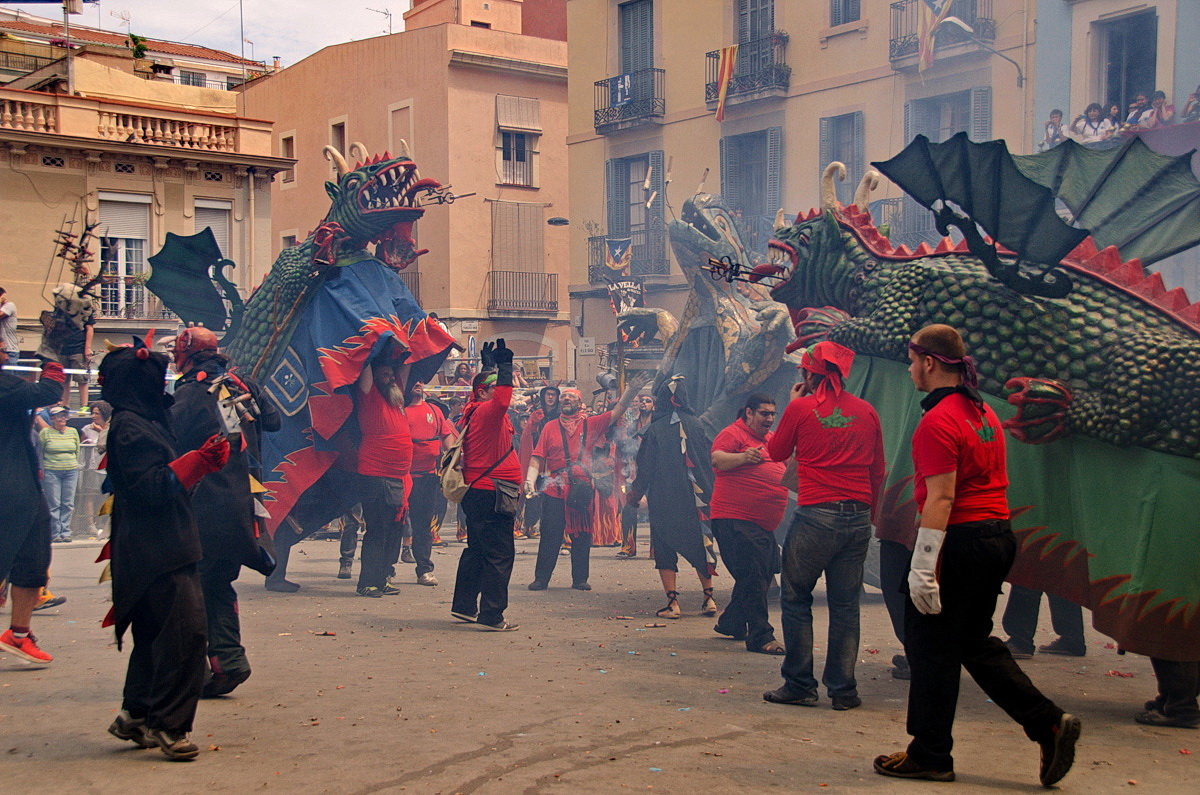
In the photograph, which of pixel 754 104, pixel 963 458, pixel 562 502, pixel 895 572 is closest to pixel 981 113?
pixel 754 104

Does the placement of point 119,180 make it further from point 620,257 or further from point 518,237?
point 620,257

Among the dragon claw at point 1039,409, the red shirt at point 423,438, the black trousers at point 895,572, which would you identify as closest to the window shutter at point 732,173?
the red shirt at point 423,438

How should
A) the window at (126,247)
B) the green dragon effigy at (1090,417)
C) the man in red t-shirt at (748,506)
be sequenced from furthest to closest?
the window at (126,247) → the man in red t-shirt at (748,506) → the green dragon effigy at (1090,417)

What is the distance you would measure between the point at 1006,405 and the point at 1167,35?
12.5 metres

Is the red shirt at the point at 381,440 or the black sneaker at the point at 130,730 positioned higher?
the red shirt at the point at 381,440

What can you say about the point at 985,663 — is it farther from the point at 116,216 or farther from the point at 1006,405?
the point at 116,216

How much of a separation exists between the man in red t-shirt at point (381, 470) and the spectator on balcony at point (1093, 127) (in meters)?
9.36

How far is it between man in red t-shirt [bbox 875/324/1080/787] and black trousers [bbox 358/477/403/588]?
21.7ft

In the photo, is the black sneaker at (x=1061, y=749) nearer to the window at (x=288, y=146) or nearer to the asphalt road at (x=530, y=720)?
the asphalt road at (x=530, y=720)

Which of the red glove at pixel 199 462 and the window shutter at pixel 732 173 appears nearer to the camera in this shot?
the red glove at pixel 199 462

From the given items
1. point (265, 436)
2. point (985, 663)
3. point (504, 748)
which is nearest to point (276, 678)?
point (504, 748)

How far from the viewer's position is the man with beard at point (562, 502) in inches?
465

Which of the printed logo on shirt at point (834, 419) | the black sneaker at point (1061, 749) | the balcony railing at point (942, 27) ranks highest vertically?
the balcony railing at point (942, 27)

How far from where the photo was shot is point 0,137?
88.6 feet
